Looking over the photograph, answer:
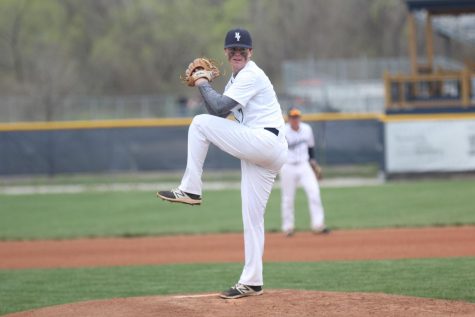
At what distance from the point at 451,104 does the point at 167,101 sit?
1622cm

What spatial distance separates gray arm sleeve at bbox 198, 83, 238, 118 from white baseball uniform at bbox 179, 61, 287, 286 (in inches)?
2.1

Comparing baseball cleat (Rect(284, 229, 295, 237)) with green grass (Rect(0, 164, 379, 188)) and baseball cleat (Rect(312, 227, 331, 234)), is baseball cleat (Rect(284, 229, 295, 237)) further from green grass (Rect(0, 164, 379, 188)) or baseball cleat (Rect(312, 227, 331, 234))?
green grass (Rect(0, 164, 379, 188))

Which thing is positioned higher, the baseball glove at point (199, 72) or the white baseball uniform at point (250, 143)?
the baseball glove at point (199, 72)

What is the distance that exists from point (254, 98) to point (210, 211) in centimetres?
1231

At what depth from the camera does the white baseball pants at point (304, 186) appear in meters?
14.9

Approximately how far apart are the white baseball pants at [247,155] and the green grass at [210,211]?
8.57 metres

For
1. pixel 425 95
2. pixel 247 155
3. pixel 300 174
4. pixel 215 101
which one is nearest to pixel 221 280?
pixel 247 155

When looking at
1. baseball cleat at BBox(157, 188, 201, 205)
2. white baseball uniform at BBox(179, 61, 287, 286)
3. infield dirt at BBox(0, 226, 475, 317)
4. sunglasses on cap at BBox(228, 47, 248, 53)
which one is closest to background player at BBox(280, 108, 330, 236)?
infield dirt at BBox(0, 226, 475, 317)

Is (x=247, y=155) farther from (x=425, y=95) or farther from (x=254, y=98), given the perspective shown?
(x=425, y=95)

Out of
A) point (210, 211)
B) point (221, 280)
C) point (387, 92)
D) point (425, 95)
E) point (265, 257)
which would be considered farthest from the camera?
point (425, 95)

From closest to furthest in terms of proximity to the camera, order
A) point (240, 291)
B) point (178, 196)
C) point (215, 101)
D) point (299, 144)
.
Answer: point (215, 101) < point (178, 196) < point (240, 291) < point (299, 144)

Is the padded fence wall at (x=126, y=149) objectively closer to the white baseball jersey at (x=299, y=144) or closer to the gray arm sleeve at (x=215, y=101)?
the white baseball jersey at (x=299, y=144)

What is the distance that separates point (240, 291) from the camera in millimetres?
7844

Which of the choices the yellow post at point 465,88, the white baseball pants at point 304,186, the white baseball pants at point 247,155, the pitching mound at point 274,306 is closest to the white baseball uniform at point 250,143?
the white baseball pants at point 247,155
